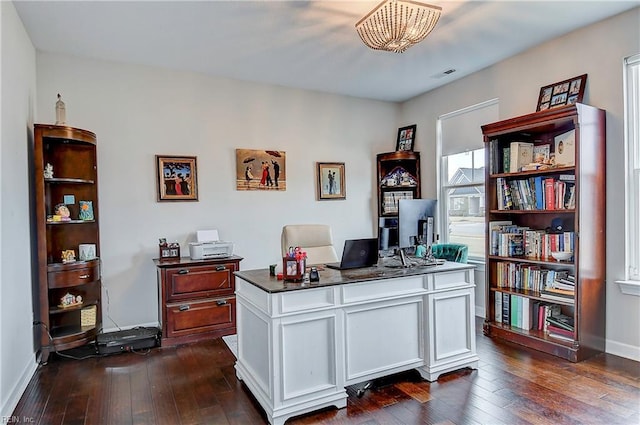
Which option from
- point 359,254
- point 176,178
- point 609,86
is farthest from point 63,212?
point 609,86

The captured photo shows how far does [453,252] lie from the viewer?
4.09 meters

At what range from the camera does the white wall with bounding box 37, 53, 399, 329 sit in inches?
150

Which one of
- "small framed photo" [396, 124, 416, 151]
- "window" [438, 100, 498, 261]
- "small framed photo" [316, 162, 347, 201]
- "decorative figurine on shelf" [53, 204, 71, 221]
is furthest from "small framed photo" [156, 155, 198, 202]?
"window" [438, 100, 498, 261]

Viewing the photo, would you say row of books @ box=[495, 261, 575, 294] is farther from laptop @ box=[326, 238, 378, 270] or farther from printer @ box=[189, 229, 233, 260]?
printer @ box=[189, 229, 233, 260]

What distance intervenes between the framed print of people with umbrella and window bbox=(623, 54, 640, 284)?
334 centimetres

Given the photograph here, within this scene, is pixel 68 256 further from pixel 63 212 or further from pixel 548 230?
pixel 548 230

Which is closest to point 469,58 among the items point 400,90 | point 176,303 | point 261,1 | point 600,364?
point 400,90

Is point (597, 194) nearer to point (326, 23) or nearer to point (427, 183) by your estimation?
point (427, 183)

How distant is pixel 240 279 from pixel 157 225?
1.74 metres

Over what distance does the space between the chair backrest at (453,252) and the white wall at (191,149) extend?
4.30 feet

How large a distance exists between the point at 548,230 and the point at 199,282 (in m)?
3.32

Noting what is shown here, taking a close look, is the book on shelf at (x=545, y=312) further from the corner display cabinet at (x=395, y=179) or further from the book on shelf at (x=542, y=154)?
the corner display cabinet at (x=395, y=179)

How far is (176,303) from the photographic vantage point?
360cm

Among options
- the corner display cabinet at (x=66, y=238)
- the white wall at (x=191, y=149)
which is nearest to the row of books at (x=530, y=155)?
the white wall at (x=191, y=149)
